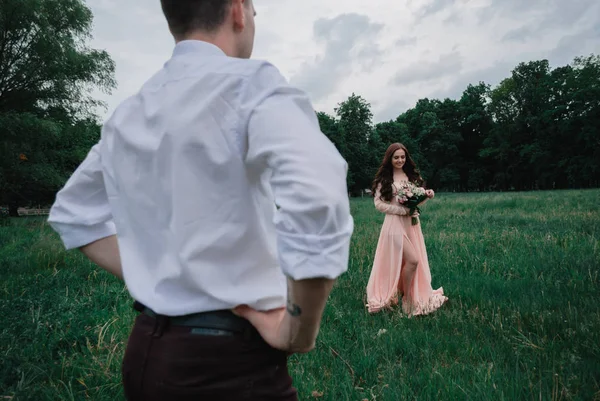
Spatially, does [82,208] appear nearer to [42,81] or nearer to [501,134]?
[42,81]

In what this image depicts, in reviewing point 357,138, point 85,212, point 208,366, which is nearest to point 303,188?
point 208,366

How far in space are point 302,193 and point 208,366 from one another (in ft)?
1.87

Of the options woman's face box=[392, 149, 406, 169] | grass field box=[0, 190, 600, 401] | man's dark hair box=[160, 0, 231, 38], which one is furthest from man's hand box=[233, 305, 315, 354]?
woman's face box=[392, 149, 406, 169]

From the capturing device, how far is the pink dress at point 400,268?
21.4ft

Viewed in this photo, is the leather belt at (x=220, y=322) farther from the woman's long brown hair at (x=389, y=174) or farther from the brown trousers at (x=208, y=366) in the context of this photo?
the woman's long brown hair at (x=389, y=174)

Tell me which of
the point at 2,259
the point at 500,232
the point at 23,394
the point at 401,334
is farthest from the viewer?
the point at 500,232

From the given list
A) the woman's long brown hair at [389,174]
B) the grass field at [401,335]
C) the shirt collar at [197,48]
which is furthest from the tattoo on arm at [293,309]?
the woman's long brown hair at [389,174]

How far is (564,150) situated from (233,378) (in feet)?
238

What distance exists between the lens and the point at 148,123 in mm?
1198

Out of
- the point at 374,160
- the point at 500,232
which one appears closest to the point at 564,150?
the point at 374,160

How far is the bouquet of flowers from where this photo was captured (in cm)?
670

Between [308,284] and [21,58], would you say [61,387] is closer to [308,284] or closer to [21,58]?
[308,284]

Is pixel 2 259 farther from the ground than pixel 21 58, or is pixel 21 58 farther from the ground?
pixel 21 58

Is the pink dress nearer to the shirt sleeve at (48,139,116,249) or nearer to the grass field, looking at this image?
the grass field
